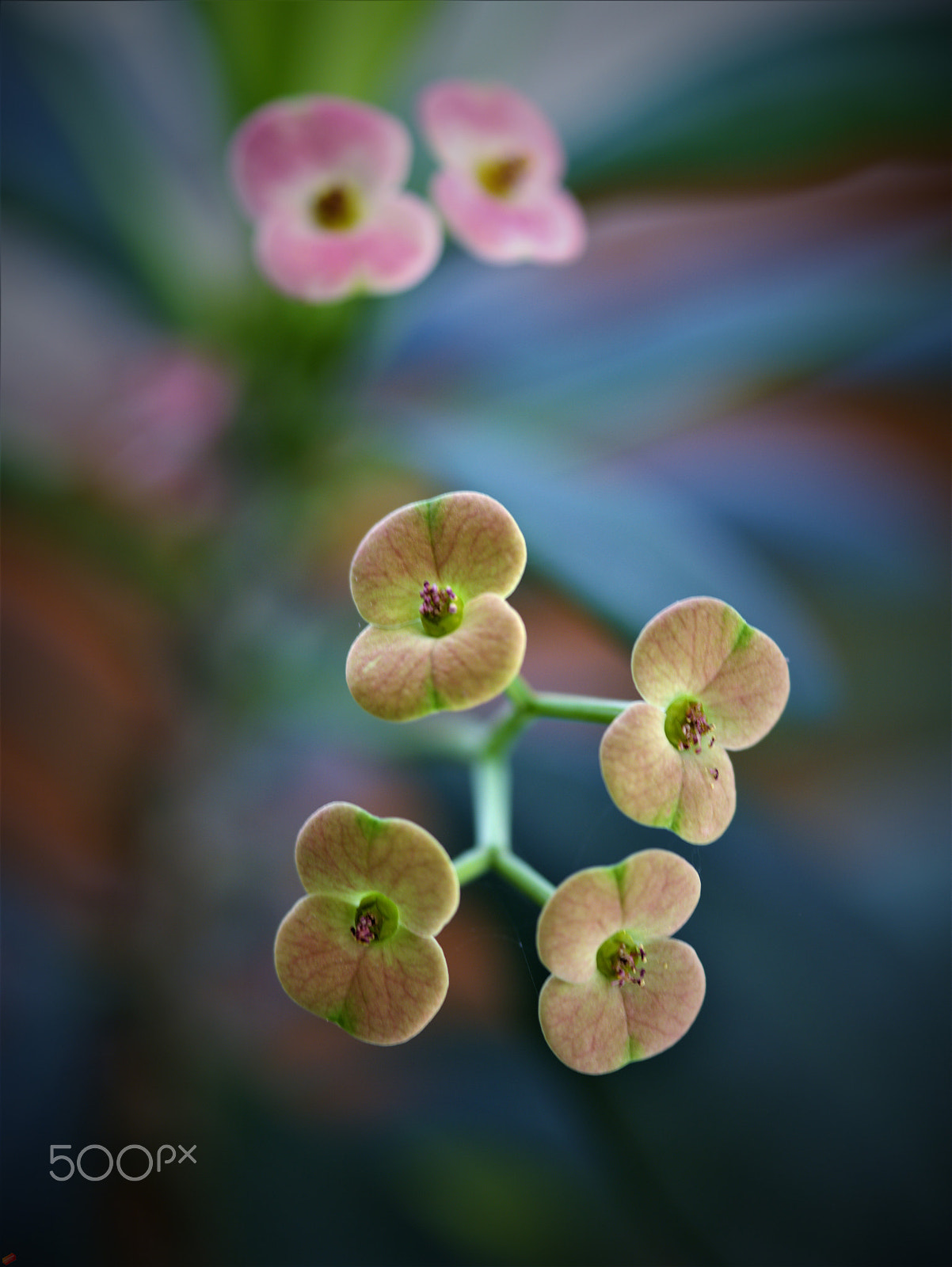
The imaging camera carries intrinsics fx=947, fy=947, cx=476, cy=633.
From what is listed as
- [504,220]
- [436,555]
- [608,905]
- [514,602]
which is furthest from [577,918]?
[504,220]

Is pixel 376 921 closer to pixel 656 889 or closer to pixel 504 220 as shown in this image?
pixel 656 889

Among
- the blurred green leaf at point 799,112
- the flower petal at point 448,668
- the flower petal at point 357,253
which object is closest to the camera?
the flower petal at point 448,668

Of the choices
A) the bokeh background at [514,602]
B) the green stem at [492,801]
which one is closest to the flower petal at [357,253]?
the bokeh background at [514,602]

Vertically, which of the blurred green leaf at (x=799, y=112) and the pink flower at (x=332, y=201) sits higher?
the blurred green leaf at (x=799, y=112)

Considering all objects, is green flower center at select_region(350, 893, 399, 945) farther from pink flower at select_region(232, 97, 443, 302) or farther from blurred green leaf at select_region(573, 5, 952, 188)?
blurred green leaf at select_region(573, 5, 952, 188)

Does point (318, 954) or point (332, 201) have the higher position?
point (332, 201)

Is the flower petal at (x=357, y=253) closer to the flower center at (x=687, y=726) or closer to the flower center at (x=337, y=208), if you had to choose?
the flower center at (x=337, y=208)

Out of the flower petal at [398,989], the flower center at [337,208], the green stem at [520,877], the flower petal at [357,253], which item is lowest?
the flower petal at [398,989]
